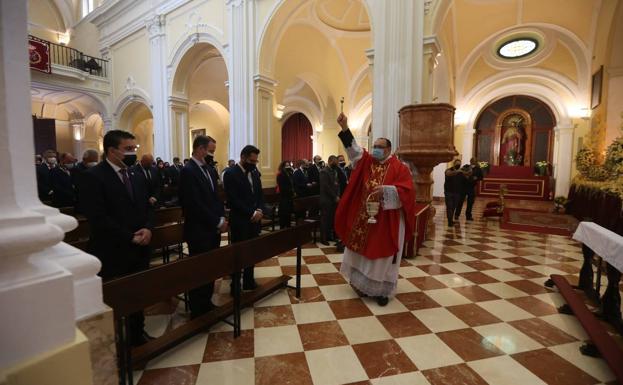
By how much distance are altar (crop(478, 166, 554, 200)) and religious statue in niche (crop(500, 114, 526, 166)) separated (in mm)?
633

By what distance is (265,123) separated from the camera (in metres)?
8.92

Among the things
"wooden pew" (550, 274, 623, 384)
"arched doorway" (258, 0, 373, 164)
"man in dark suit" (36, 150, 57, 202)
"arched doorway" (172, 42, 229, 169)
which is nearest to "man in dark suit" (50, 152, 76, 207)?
"man in dark suit" (36, 150, 57, 202)

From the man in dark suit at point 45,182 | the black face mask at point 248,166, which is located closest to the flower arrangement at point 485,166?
the black face mask at point 248,166

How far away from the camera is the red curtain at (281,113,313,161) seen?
63.3ft

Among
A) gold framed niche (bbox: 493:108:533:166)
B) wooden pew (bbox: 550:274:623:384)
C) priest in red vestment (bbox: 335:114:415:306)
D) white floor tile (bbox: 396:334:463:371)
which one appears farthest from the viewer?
gold framed niche (bbox: 493:108:533:166)

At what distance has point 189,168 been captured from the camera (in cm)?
278

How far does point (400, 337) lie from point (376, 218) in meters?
1.15

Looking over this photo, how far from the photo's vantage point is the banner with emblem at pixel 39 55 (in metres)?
11.6

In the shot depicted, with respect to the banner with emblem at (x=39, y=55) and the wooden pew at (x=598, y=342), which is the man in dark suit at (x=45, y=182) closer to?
the wooden pew at (x=598, y=342)

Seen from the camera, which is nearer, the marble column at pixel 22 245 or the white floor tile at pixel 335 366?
the marble column at pixel 22 245

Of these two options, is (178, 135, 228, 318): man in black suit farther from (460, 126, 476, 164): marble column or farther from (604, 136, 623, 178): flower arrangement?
(460, 126, 476, 164): marble column

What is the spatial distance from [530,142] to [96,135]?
926 inches

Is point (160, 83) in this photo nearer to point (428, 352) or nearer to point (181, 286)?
point (181, 286)

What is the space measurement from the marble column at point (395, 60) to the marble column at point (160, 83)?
8448 millimetres
